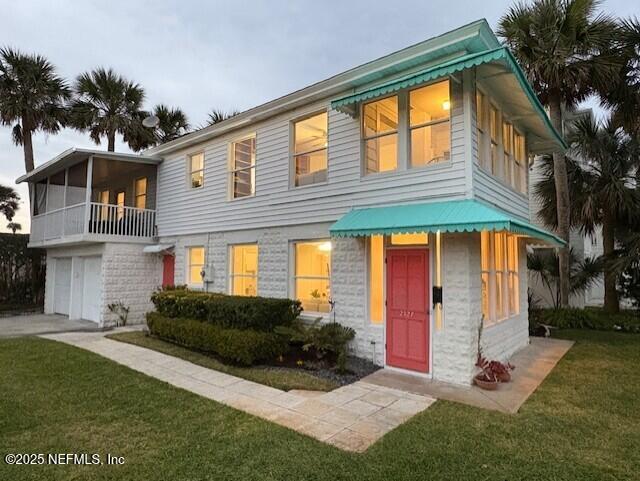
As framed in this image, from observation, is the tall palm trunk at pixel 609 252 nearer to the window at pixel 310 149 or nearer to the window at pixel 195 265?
the window at pixel 310 149

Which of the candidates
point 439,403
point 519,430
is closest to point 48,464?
point 439,403

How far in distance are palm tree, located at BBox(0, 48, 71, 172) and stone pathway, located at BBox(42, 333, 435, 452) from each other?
45.2ft

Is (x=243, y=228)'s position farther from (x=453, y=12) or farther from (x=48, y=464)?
(x=453, y=12)

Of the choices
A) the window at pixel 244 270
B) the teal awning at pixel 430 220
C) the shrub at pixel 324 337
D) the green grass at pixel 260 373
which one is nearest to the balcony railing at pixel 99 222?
the window at pixel 244 270

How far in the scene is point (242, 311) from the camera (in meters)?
7.58

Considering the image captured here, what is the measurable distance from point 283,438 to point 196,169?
33.6ft

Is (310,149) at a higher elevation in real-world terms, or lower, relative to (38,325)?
higher

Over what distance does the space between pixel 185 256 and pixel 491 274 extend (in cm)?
912

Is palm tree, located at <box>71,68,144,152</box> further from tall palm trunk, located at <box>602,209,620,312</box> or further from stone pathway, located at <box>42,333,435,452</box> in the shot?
tall palm trunk, located at <box>602,209,620,312</box>

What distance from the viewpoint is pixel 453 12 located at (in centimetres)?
1594

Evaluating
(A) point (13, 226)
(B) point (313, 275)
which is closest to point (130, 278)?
(B) point (313, 275)

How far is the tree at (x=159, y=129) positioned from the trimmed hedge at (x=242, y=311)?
11806 mm

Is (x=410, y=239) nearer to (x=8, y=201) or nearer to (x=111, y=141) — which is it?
(x=111, y=141)

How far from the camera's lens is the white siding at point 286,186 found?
678 cm
